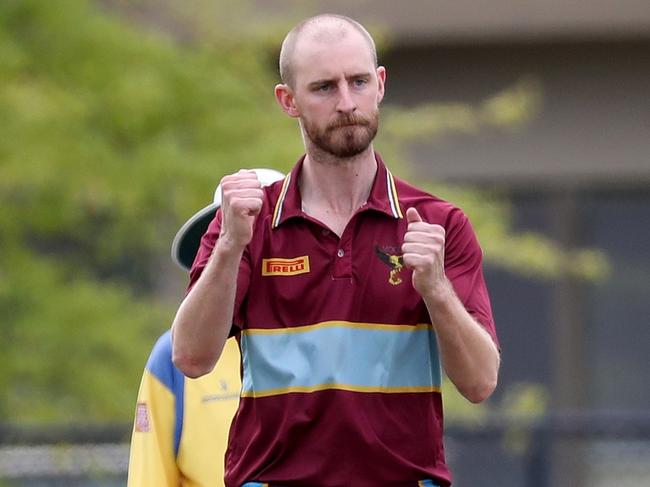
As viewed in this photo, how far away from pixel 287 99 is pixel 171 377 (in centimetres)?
134

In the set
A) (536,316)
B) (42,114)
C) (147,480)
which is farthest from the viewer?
(536,316)

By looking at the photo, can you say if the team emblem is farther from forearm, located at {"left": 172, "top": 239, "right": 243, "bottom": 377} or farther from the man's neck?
the man's neck

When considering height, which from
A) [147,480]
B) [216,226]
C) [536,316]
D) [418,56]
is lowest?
[147,480]

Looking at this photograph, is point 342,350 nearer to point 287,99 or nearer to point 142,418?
point 287,99

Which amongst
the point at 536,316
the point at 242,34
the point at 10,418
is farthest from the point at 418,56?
the point at 10,418

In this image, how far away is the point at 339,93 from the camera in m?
4.04

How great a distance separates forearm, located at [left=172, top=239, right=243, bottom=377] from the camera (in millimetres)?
3973

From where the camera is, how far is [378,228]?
164 inches

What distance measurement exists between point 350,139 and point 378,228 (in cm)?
25

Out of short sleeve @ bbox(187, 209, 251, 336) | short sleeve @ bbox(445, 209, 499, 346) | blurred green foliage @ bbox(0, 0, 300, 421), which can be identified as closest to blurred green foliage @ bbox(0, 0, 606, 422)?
blurred green foliage @ bbox(0, 0, 300, 421)

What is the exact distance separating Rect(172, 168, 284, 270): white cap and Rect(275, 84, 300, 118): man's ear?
0.94m

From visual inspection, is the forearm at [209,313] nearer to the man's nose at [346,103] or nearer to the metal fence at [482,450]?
the man's nose at [346,103]

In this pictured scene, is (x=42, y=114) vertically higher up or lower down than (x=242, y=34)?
lower down

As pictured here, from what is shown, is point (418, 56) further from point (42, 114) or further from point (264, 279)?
point (264, 279)
